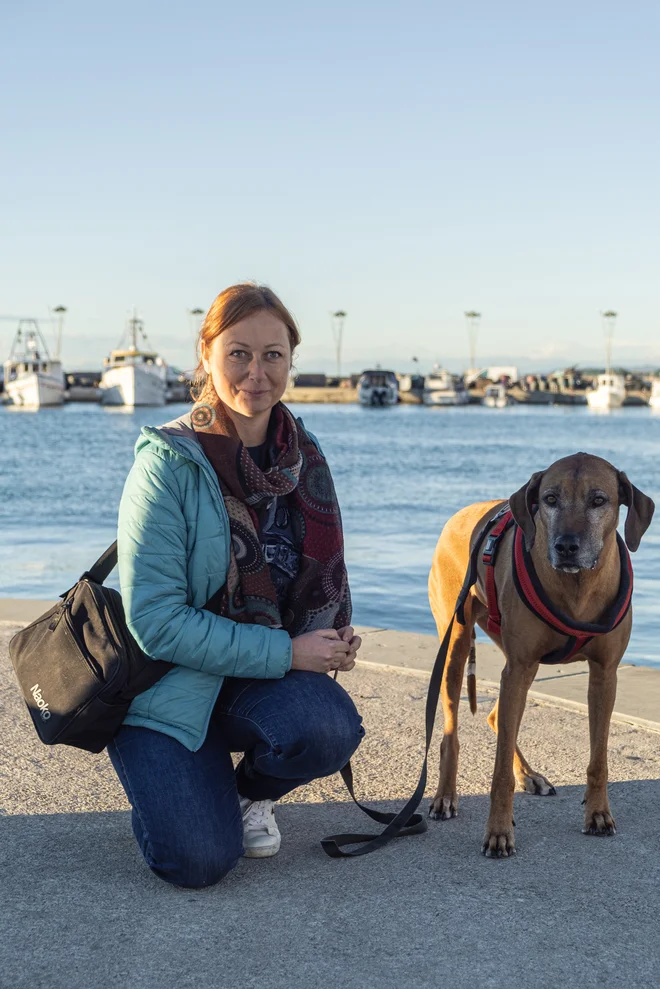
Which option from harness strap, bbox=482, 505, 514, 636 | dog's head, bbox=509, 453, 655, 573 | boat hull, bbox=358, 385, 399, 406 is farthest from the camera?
boat hull, bbox=358, 385, 399, 406

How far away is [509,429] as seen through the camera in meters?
66.2

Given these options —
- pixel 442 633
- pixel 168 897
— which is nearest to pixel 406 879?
pixel 168 897

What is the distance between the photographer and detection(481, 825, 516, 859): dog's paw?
3508 mm

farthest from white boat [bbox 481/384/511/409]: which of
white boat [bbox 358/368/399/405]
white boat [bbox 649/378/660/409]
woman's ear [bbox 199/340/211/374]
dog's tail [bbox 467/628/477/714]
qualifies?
woman's ear [bbox 199/340/211/374]

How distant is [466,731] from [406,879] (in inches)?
61.7

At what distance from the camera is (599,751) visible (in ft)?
12.3

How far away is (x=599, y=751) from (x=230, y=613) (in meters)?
1.39

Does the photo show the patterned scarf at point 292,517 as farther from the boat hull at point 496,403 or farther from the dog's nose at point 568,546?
the boat hull at point 496,403

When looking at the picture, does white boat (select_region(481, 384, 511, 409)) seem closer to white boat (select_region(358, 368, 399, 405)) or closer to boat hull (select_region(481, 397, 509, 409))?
boat hull (select_region(481, 397, 509, 409))

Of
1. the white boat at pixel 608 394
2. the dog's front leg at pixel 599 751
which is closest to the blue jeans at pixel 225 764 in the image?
the dog's front leg at pixel 599 751

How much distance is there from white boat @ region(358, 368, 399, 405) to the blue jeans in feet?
341

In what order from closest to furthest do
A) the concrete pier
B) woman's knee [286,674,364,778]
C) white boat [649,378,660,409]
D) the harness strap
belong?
the concrete pier → woman's knee [286,674,364,778] → the harness strap → white boat [649,378,660,409]

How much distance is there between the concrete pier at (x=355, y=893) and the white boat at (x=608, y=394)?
108 m

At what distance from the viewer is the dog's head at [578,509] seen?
3.54 metres
